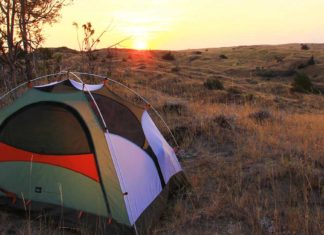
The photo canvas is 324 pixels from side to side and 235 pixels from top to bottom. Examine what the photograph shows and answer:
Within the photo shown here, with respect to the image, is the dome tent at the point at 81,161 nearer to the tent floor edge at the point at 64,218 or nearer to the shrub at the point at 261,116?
the tent floor edge at the point at 64,218

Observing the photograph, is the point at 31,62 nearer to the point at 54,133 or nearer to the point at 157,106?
the point at 157,106

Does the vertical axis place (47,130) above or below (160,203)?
above

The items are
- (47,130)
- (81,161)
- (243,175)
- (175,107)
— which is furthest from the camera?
(175,107)

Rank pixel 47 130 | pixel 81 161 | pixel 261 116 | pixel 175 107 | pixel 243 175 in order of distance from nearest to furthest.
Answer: pixel 81 161 → pixel 47 130 → pixel 243 175 → pixel 261 116 → pixel 175 107

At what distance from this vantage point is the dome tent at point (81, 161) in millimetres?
4934

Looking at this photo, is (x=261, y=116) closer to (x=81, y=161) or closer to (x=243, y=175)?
Result: (x=243, y=175)

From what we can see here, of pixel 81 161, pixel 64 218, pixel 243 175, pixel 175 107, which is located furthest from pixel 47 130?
pixel 175 107

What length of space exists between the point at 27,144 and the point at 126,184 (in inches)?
54.3

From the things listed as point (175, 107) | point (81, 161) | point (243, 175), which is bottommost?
point (243, 175)

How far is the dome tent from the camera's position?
4.93m

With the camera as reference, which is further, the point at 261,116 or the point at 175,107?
the point at 175,107

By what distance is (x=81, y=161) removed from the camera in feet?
16.9

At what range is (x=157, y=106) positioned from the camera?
11891 millimetres

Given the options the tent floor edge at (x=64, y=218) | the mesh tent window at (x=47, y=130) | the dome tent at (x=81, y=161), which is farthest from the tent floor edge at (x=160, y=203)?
the mesh tent window at (x=47, y=130)
